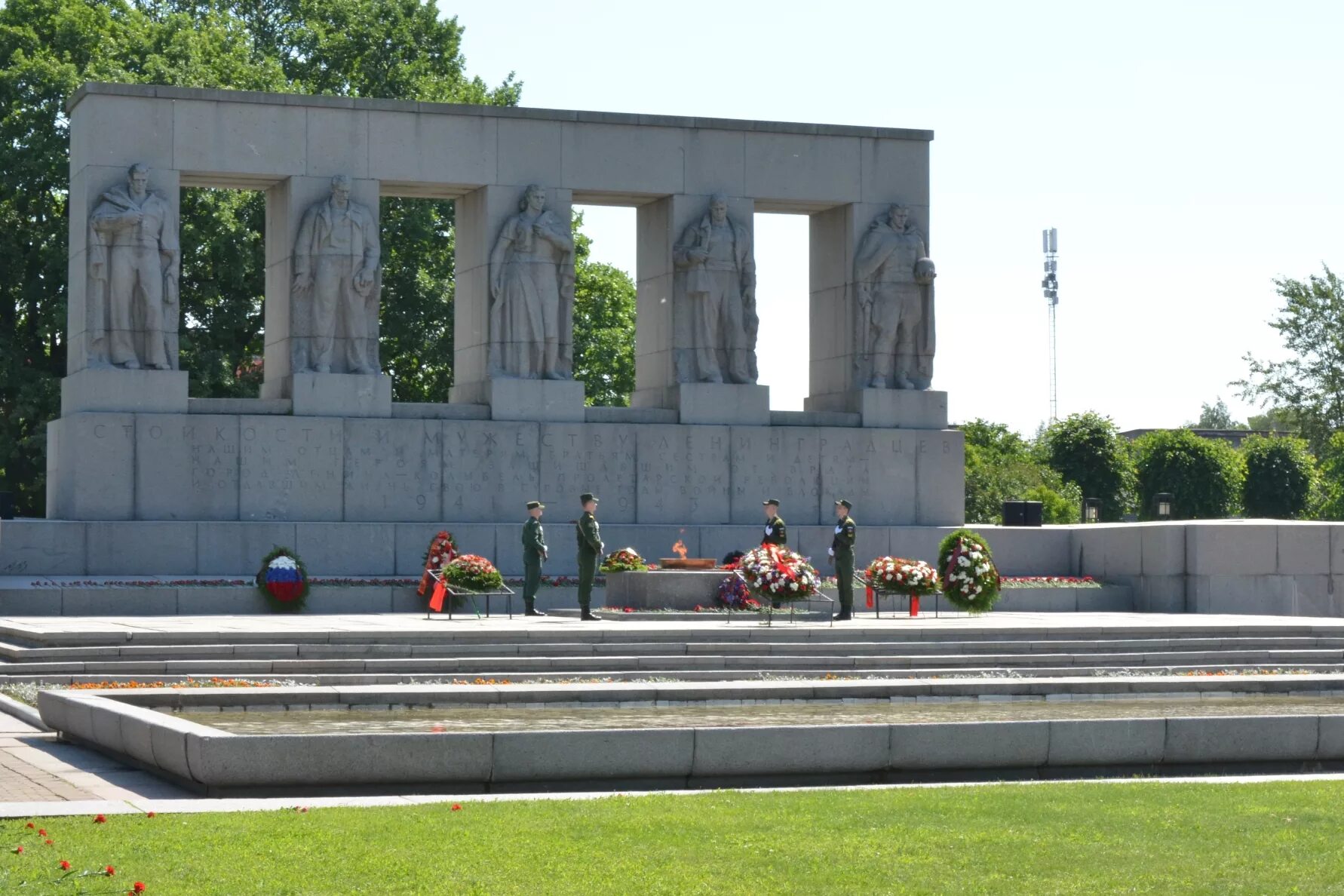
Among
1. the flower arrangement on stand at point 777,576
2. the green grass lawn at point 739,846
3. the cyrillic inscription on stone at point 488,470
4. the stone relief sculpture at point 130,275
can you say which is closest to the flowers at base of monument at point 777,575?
the flower arrangement on stand at point 777,576

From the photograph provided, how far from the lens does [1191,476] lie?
58188 millimetres

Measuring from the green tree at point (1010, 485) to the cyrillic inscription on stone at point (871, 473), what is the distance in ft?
65.4

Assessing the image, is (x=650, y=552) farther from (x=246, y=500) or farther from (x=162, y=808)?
(x=162, y=808)

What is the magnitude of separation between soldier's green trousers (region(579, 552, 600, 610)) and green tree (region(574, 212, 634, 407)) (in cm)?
2543

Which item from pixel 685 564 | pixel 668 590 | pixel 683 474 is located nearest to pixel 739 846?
pixel 668 590

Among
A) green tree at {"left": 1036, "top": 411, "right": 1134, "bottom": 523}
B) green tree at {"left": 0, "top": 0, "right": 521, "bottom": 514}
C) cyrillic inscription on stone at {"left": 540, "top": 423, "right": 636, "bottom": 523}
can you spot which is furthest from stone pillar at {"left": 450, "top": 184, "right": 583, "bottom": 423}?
green tree at {"left": 1036, "top": 411, "right": 1134, "bottom": 523}

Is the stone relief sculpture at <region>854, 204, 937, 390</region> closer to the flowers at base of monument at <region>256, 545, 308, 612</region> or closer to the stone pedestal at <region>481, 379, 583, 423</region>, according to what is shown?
the stone pedestal at <region>481, 379, 583, 423</region>

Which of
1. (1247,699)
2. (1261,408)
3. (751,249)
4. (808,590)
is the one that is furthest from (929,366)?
(1261,408)

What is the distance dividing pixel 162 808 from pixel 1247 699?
10.5m

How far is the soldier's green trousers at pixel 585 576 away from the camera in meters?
25.6

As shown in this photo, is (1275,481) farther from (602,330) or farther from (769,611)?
(769,611)

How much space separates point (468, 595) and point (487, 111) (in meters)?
10.2

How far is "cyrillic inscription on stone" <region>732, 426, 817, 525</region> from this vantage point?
3397 cm

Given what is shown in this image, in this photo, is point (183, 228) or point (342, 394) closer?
point (342, 394)
